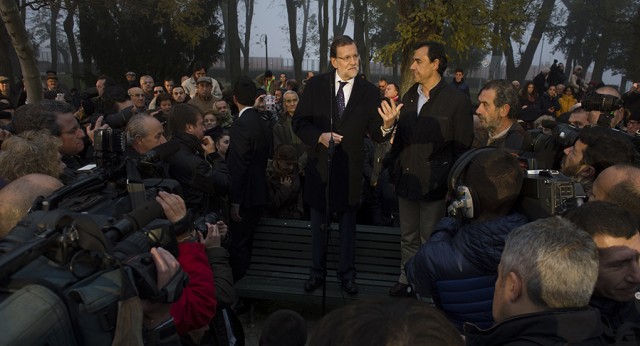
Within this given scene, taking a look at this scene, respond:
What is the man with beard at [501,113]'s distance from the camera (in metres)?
Result: 4.14

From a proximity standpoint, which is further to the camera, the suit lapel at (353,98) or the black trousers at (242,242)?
the black trousers at (242,242)

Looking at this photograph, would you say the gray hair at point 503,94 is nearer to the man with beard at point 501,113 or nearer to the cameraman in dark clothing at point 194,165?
the man with beard at point 501,113

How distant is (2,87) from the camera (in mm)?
9984

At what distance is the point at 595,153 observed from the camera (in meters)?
3.09

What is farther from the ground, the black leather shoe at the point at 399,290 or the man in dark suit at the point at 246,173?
the man in dark suit at the point at 246,173

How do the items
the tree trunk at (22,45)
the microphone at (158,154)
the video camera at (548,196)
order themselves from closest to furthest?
the video camera at (548,196)
the microphone at (158,154)
the tree trunk at (22,45)

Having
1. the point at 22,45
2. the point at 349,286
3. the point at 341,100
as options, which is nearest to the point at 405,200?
the point at 349,286

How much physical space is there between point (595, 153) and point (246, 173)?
108 inches

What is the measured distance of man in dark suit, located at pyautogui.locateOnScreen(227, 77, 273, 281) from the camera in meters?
4.66

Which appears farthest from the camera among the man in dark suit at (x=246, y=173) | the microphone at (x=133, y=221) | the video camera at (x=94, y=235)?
the man in dark suit at (x=246, y=173)

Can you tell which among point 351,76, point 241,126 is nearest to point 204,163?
point 241,126

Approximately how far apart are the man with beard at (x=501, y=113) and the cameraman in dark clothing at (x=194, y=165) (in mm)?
2083

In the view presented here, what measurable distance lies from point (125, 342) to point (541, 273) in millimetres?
1262

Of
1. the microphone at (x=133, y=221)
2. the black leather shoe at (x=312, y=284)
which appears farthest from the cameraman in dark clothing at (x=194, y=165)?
the microphone at (x=133, y=221)
